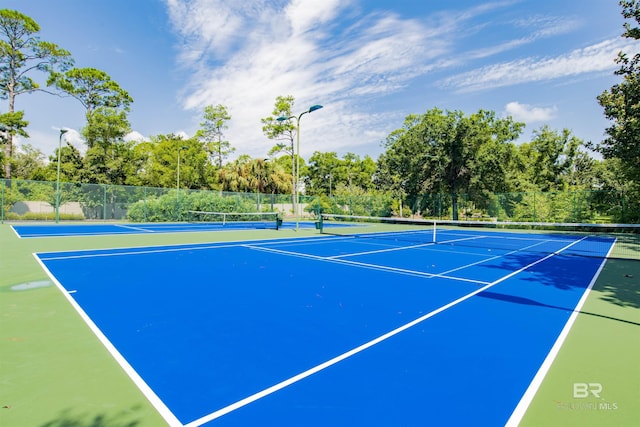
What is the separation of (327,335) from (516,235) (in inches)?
771

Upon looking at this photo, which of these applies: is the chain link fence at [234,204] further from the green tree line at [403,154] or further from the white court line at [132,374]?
the white court line at [132,374]

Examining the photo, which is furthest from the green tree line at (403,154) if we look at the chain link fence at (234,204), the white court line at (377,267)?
the white court line at (377,267)

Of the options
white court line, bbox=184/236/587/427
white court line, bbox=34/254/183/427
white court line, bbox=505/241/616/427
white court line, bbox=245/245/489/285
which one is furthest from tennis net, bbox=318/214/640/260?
white court line, bbox=34/254/183/427

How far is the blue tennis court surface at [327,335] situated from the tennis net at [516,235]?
17.6 feet

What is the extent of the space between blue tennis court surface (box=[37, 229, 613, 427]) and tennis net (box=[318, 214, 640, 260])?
211 inches

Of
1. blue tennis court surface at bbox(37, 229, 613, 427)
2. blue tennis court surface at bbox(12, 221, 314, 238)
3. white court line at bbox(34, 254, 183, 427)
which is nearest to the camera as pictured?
white court line at bbox(34, 254, 183, 427)

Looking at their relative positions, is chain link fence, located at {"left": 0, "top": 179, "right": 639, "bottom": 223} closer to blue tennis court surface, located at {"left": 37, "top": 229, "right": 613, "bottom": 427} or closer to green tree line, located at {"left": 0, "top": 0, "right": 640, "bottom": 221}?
green tree line, located at {"left": 0, "top": 0, "right": 640, "bottom": 221}

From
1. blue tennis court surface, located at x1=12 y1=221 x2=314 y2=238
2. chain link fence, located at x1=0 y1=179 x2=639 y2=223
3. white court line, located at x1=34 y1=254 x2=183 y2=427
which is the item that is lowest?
white court line, located at x1=34 y1=254 x2=183 y2=427

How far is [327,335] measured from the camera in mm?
4285

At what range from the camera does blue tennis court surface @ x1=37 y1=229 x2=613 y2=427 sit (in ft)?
9.05

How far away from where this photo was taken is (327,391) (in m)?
2.94

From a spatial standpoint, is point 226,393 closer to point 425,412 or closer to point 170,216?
point 425,412

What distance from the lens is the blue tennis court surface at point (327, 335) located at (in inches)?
109

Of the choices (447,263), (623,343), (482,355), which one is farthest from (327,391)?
(447,263)
